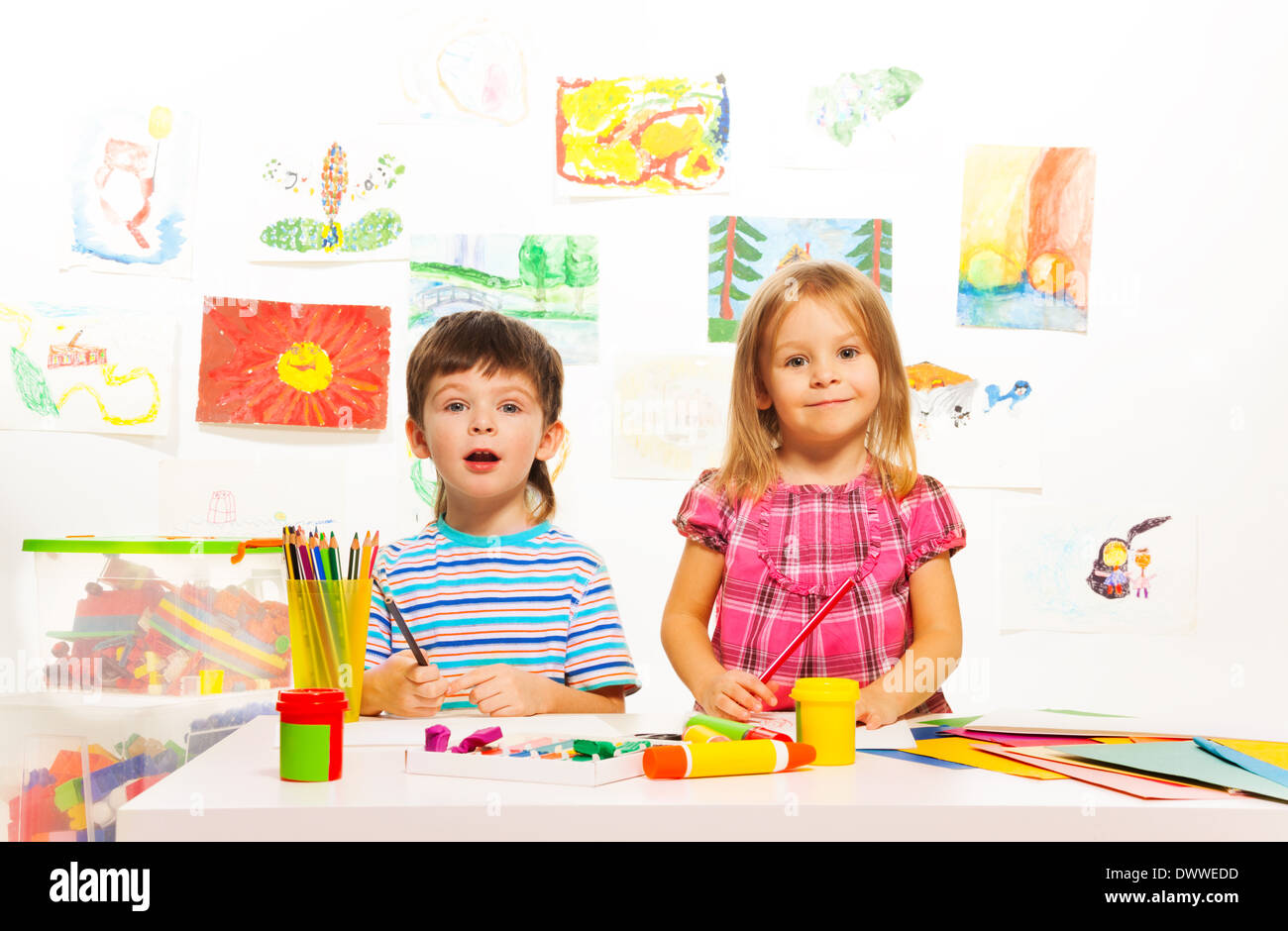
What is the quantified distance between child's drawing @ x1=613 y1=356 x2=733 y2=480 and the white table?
1114 millimetres

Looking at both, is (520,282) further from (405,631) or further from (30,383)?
(405,631)

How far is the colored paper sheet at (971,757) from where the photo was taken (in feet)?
2.30

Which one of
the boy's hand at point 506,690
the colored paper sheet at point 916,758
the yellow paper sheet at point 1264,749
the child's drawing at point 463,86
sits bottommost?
the boy's hand at point 506,690

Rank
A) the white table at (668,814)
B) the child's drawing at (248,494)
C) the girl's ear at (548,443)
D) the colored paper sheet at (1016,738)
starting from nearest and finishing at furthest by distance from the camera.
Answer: the white table at (668,814), the colored paper sheet at (1016,738), the girl's ear at (548,443), the child's drawing at (248,494)

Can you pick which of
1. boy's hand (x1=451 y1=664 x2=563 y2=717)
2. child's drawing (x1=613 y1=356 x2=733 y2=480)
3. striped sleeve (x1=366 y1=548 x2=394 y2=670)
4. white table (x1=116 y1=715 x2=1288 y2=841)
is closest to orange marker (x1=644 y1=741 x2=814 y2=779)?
white table (x1=116 y1=715 x2=1288 y2=841)

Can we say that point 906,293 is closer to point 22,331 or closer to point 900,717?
point 900,717

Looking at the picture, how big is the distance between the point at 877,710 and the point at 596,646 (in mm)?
402

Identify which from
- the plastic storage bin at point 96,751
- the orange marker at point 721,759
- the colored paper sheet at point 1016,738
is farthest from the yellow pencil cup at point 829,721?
the plastic storage bin at point 96,751

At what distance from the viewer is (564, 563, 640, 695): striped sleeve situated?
125cm

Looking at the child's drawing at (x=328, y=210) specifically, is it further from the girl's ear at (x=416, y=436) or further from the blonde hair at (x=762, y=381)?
the blonde hair at (x=762, y=381)

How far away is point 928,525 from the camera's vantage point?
1.19 m

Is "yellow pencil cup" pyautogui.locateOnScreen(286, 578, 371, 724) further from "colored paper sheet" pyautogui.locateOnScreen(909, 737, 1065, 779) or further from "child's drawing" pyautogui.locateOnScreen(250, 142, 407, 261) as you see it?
"child's drawing" pyautogui.locateOnScreen(250, 142, 407, 261)

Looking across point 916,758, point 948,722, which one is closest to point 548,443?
point 948,722

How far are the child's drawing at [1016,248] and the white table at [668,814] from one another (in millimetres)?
1225
